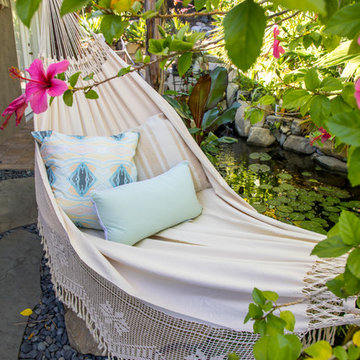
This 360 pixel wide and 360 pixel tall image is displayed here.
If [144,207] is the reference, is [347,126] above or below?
above

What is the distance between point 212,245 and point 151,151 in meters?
0.70

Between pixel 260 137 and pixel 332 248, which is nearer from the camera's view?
pixel 332 248

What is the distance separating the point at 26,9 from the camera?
231 mm

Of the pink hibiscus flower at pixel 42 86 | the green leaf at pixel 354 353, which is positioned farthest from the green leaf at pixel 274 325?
the pink hibiscus flower at pixel 42 86

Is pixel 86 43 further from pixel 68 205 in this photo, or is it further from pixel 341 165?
pixel 341 165

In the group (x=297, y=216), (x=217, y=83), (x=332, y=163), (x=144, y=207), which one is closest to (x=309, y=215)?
(x=297, y=216)

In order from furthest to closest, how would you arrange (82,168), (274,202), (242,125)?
(242,125) < (274,202) < (82,168)

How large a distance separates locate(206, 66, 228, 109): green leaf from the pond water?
0.93m

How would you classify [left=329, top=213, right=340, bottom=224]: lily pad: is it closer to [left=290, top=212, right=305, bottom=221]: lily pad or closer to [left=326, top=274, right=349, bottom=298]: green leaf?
[left=290, top=212, right=305, bottom=221]: lily pad

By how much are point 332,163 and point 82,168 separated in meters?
3.08

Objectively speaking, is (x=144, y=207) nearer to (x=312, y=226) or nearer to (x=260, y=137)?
(x=312, y=226)

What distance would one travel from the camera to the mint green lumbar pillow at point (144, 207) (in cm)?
153

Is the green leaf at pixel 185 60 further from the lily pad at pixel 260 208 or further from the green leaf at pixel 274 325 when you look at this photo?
the lily pad at pixel 260 208

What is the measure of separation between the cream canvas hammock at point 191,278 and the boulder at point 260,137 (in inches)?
119
